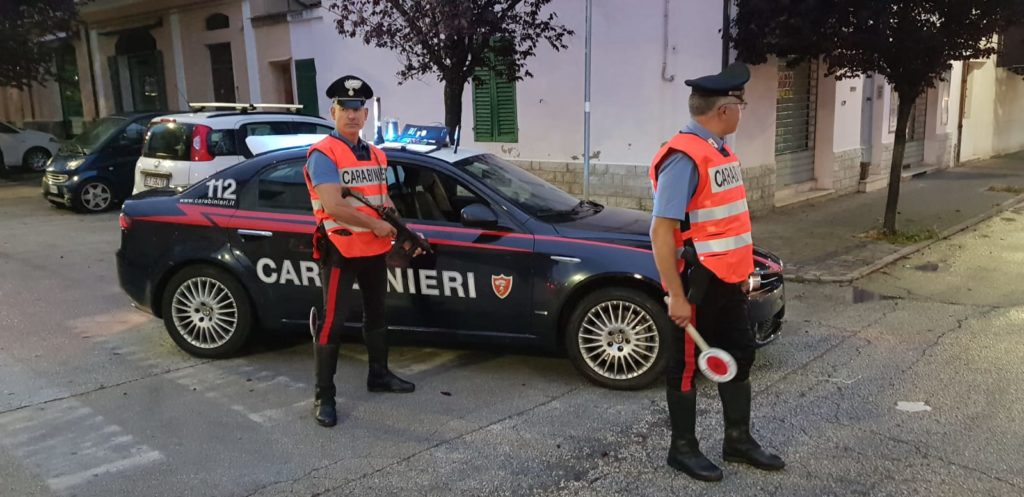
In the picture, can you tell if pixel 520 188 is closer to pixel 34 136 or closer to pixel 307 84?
pixel 307 84

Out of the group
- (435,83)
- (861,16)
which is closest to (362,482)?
(861,16)

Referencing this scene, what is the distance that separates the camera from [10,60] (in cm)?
1686

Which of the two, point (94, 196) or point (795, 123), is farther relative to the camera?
point (795, 123)

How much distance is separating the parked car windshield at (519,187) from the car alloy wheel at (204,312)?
6.05 feet

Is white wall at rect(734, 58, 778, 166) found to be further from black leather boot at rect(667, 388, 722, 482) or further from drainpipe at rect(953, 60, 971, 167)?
drainpipe at rect(953, 60, 971, 167)

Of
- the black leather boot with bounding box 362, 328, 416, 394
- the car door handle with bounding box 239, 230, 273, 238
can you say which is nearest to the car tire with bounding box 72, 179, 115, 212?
the car door handle with bounding box 239, 230, 273, 238

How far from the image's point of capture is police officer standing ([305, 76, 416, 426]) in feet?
14.0

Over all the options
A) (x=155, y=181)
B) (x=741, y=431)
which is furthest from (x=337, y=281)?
(x=155, y=181)

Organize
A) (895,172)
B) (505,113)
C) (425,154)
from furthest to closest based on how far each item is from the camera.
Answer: (505,113) → (895,172) → (425,154)

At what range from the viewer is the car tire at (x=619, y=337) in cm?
473

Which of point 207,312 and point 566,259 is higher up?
point 566,259

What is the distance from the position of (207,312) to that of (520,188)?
2307mm

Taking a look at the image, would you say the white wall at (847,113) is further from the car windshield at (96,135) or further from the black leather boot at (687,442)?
the car windshield at (96,135)

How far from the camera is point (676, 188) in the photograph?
3.36 metres
